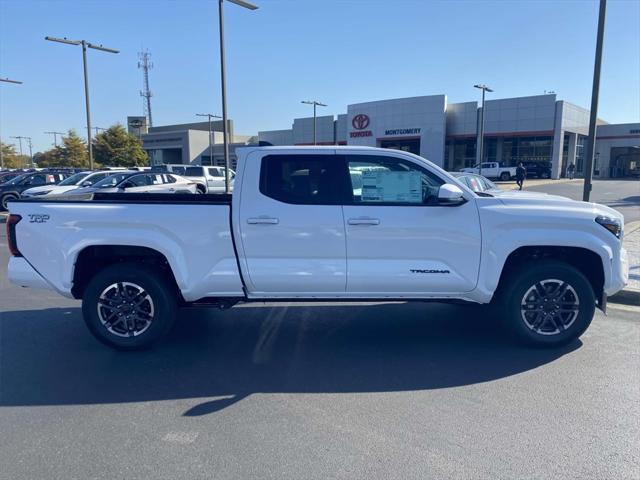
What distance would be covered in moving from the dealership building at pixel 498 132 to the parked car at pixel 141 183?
3516cm

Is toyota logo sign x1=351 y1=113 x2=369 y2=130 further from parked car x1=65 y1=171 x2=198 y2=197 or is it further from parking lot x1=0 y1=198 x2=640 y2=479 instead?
parking lot x1=0 y1=198 x2=640 y2=479

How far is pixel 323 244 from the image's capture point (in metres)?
4.39

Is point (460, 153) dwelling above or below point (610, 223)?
above

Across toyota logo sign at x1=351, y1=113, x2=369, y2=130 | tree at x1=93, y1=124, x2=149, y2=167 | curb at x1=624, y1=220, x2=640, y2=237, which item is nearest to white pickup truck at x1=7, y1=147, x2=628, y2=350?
curb at x1=624, y1=220, x2=640, y2=237

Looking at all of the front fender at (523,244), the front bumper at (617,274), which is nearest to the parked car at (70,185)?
the front fender at (523,244)

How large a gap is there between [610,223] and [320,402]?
10.7ft

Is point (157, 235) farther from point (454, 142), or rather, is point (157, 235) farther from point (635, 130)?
point (635, 130)

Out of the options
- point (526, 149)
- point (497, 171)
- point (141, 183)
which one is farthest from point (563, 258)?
point (526, 149)

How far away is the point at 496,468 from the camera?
2840 millimetres

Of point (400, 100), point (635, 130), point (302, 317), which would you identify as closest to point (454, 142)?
point (400, 100)

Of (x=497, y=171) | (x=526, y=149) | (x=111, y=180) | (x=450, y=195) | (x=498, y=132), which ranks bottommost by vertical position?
(x=111, y=180)

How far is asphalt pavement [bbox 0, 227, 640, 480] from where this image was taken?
2.90 metres

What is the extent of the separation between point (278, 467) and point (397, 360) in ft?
Answer: 6.25

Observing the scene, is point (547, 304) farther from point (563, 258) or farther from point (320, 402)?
point (320, 402)
